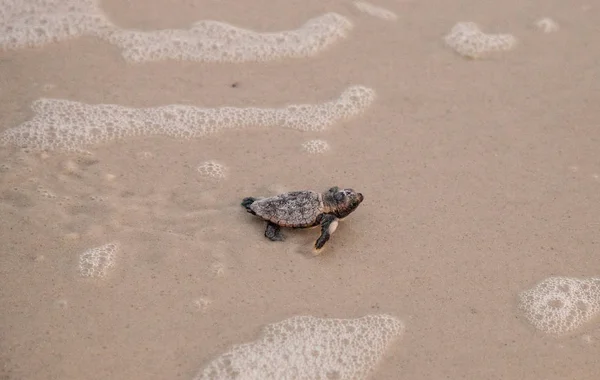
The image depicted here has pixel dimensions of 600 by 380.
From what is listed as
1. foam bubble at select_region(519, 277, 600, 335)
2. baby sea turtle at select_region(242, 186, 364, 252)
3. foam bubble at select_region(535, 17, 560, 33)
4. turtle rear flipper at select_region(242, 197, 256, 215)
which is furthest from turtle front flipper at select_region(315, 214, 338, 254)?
foam bubble at select_region(535, 17, 560, 33)

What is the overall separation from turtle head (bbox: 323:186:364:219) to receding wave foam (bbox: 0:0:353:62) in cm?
157

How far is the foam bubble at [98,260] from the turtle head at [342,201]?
3.70ft

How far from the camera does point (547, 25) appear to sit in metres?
4.94

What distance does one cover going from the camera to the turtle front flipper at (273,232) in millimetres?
3428

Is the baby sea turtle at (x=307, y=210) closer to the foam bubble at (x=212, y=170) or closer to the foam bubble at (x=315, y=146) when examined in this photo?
the foam bubble at (x=212, y=170)

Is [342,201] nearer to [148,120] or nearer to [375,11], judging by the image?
[148,120]

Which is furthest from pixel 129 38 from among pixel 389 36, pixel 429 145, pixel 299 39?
pixel 429 145

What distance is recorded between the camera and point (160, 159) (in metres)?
3.83

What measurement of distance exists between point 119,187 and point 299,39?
186 cm

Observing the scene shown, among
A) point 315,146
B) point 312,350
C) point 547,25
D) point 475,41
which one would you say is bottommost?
point 312,350

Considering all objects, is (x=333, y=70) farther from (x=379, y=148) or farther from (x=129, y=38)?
(x=129, y=38)

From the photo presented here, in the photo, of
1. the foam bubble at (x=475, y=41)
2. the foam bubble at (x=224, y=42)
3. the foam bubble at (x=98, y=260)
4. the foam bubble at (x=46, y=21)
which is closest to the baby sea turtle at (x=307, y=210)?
the foam bubble at (x=98, y=260)

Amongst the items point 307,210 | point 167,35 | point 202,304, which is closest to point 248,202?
point 307,210

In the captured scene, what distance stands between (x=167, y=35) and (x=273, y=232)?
2050 mm
